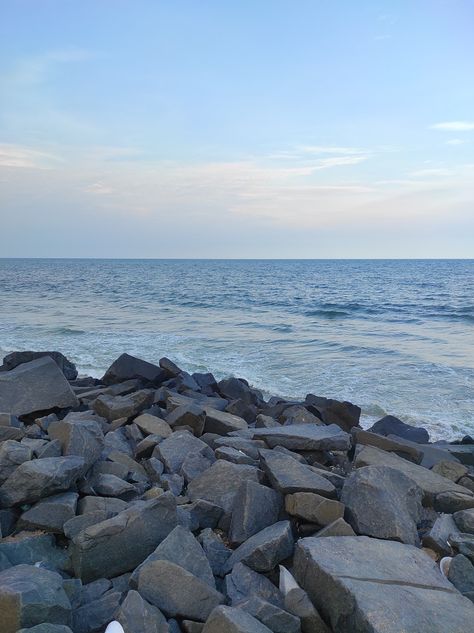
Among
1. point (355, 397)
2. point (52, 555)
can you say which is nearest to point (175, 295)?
point (355, 397)

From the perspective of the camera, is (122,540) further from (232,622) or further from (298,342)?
(298,342)

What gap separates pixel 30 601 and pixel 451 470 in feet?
16.8

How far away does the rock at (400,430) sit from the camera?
945cm

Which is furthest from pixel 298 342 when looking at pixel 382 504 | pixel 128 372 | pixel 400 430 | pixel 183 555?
pixel 183 555

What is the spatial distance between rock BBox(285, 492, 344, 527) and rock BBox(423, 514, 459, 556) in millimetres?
777

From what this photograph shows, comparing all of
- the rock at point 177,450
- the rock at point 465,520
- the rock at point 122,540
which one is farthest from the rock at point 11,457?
the rock at point 465,520

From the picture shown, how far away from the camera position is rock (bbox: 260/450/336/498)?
456cm

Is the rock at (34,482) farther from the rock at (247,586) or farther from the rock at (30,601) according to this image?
the rock at (247,586)

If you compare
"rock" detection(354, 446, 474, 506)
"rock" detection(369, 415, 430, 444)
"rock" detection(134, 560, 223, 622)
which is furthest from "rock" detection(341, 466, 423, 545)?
"rock" detection(369, 415, 430, 444)

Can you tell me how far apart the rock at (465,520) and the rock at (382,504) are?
0.31m

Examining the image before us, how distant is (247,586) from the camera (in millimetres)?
3650

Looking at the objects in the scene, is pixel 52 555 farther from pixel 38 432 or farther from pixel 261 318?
pixel 261 318

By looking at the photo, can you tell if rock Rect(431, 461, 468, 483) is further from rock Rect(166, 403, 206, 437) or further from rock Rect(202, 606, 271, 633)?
rock Rect(202, 606, 271, 633)

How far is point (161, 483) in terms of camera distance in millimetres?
5281
